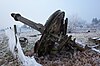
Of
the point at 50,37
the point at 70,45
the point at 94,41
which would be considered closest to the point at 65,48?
the point at 70,45

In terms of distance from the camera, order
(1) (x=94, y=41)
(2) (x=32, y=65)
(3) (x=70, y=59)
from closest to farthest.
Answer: (2) (x=32, y=65) < (3) (x=70, y=59) < (1) (x=94, y=41)

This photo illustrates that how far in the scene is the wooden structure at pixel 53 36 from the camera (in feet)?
20.9

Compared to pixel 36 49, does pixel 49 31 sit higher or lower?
higher

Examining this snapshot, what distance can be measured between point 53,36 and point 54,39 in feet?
0.37

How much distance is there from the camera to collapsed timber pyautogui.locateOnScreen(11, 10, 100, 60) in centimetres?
638

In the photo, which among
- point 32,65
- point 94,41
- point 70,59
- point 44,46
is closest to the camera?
point 32,65

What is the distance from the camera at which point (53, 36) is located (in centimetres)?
638

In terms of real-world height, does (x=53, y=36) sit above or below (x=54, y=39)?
above

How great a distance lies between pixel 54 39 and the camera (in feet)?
20.8

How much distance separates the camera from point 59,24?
651cm

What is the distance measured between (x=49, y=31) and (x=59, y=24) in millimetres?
437

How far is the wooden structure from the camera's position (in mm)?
6371

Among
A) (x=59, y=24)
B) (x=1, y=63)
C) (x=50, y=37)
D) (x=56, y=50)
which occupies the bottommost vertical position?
(x=1, y=63)

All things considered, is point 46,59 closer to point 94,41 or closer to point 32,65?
point 32,65
